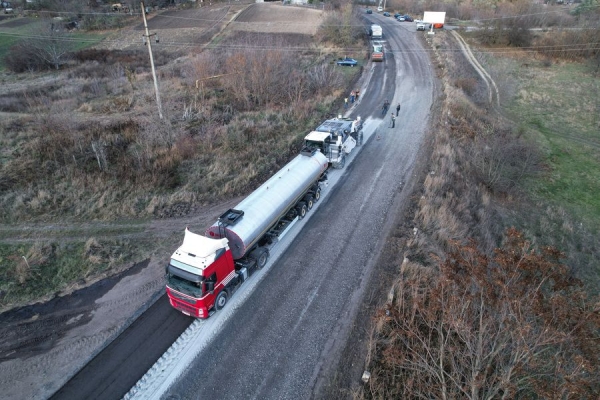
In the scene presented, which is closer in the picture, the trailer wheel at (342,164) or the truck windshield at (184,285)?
the truck windshield at (184,285)

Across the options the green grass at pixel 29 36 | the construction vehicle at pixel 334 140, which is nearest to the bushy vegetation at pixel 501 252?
the construction vehicle at pixel 334 140

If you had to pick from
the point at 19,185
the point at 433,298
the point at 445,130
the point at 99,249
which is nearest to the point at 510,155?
the point at 445,130

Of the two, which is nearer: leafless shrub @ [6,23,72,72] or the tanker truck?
the tanker truck

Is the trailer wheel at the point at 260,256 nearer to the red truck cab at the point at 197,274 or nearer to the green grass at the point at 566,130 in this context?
the red truck cab at the point at 197,274

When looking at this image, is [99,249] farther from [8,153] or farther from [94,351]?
[8,153]

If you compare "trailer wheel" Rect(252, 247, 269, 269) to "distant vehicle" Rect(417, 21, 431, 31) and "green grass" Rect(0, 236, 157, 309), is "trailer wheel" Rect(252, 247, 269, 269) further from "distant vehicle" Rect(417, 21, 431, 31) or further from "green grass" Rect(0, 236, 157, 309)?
"distant vehicle" Rect(417, 21, 431, 31)

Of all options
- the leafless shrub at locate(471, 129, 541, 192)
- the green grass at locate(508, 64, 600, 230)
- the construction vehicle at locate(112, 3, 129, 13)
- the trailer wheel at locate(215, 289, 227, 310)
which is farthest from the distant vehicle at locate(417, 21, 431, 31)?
the construction vehicle at locate(112, 3, 129, 13)
